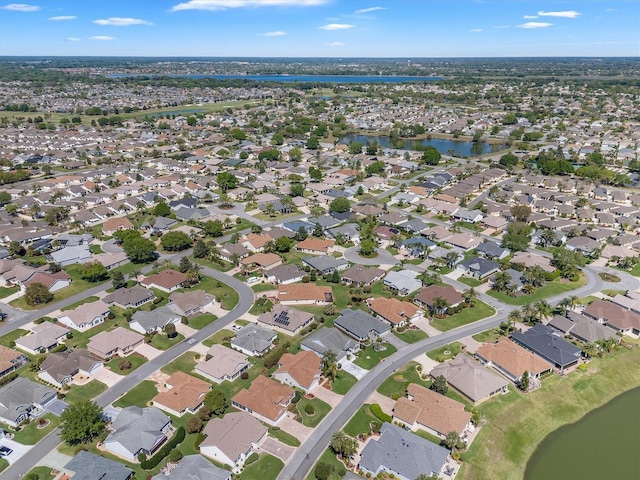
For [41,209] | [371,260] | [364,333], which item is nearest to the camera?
[364,333]

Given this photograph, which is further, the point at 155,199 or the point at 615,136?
the point at 615,136

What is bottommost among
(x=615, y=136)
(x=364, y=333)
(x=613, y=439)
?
(x=613, y=439)

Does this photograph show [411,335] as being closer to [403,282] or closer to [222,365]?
[403,282]

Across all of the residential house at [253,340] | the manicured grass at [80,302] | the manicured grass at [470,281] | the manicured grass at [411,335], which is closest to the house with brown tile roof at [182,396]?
the residential house at [253,340]

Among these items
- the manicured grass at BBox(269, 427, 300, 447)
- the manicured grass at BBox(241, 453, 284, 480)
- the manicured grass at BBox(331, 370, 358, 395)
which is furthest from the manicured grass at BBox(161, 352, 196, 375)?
the manicured grass at BBox(331, 370, 358, 395)

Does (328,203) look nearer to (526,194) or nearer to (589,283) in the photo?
(526,194)

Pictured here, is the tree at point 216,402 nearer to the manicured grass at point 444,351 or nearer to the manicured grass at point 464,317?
the manicured grass at point 444,351

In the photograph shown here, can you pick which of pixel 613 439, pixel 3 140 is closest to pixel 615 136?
pixel 613 439
